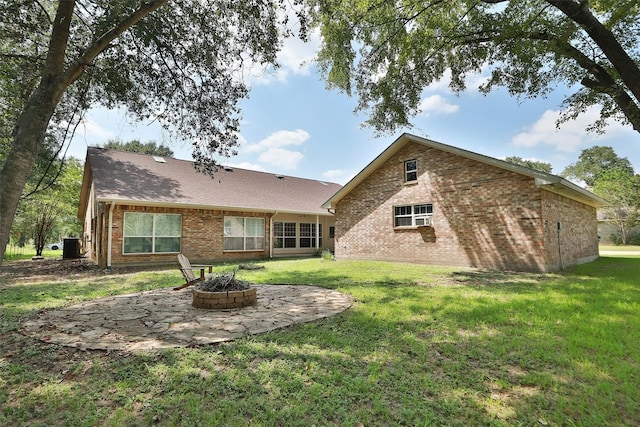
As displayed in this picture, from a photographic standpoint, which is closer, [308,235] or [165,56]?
[165,56]

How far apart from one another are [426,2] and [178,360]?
34.5ft

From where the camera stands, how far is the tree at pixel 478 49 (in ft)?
24.2

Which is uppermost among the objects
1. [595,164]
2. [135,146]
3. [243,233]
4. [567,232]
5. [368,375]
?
[595,164]

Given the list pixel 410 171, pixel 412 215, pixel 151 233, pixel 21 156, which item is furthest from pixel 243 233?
pixel 21 156

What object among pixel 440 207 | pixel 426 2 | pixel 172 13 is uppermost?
pixel 426 2

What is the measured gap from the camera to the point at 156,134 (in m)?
7.75

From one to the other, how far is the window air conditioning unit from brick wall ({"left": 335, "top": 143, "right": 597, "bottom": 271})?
0.26 m

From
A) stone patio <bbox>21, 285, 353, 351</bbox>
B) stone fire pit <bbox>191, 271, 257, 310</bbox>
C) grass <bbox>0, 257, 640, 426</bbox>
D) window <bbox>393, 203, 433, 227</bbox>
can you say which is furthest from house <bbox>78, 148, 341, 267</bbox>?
stone fire pit <bbox>191, 271, 257, 310</bbox>

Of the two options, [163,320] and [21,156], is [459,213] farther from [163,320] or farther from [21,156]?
[21,156]

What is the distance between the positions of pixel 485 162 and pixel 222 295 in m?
10.0

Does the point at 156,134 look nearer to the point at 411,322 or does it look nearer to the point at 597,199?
the point at 411,322

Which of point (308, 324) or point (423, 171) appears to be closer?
point (308, 324)

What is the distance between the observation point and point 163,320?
16.3 feet

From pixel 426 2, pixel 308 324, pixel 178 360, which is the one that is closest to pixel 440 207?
pixel 426 2
